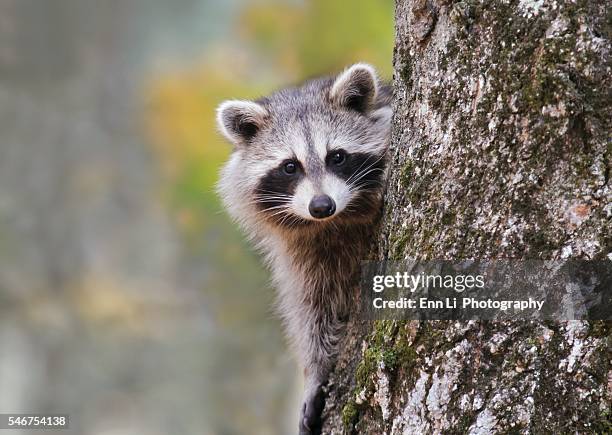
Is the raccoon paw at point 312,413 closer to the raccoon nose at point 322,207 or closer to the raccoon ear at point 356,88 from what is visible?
the raccoon nose at point 322,207

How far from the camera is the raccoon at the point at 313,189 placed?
406cm

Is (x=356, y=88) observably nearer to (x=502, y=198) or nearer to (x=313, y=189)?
(x=313, y=189)

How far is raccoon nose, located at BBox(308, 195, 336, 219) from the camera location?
391 centimetres

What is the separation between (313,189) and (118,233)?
715 centimetres

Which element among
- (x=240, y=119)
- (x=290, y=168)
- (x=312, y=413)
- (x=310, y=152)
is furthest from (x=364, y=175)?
(x=312, y=413)

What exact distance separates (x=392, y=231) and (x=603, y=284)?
2.98ft

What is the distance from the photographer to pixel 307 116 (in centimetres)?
454

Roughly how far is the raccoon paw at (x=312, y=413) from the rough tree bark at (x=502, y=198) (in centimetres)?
80

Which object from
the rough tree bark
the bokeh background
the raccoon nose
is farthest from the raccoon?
the bokeh background

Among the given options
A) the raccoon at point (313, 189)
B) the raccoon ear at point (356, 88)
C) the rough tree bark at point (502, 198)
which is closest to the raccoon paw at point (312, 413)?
the raccoon at point (313, 189)

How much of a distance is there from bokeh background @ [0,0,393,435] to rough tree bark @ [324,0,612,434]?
221 inches

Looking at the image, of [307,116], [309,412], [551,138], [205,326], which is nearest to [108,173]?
[205,326]
